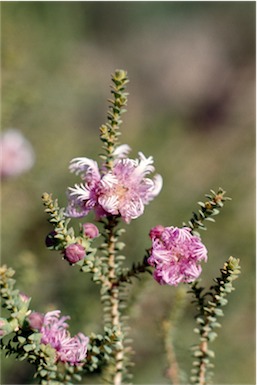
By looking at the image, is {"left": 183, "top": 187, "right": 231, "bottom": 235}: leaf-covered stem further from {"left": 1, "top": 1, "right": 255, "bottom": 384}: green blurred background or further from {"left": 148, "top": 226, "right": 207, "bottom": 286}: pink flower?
{"left": 1, "top": 1, "right": 255, "bottom": 384}: green blurred background

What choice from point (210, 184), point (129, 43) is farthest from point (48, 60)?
point (129, 43)

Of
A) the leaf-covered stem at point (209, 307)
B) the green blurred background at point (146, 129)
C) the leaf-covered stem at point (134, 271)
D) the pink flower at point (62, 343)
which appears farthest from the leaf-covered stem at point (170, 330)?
the pink flower at point (62, 343)

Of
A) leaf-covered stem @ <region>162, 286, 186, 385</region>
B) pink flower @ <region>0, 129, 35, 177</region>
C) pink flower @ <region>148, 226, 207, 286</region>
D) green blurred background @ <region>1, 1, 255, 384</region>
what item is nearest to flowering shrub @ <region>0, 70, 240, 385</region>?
pink flower @ <region>148, 226, 207, 286</region>

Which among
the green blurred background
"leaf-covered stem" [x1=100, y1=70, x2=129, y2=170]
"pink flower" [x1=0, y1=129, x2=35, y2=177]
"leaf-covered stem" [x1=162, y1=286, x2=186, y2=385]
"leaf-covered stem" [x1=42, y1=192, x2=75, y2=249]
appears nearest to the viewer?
"leaf-covered stem" [x1=42, y1=192, x2=75, y2=249]

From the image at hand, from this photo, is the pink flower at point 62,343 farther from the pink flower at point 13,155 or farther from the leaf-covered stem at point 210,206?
the pink flower at point 13,155

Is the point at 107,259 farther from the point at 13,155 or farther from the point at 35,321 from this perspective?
the point at 13,155

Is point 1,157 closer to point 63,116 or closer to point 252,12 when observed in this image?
point 63,116

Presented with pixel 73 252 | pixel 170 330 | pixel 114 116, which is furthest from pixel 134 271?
pixel 170 330
